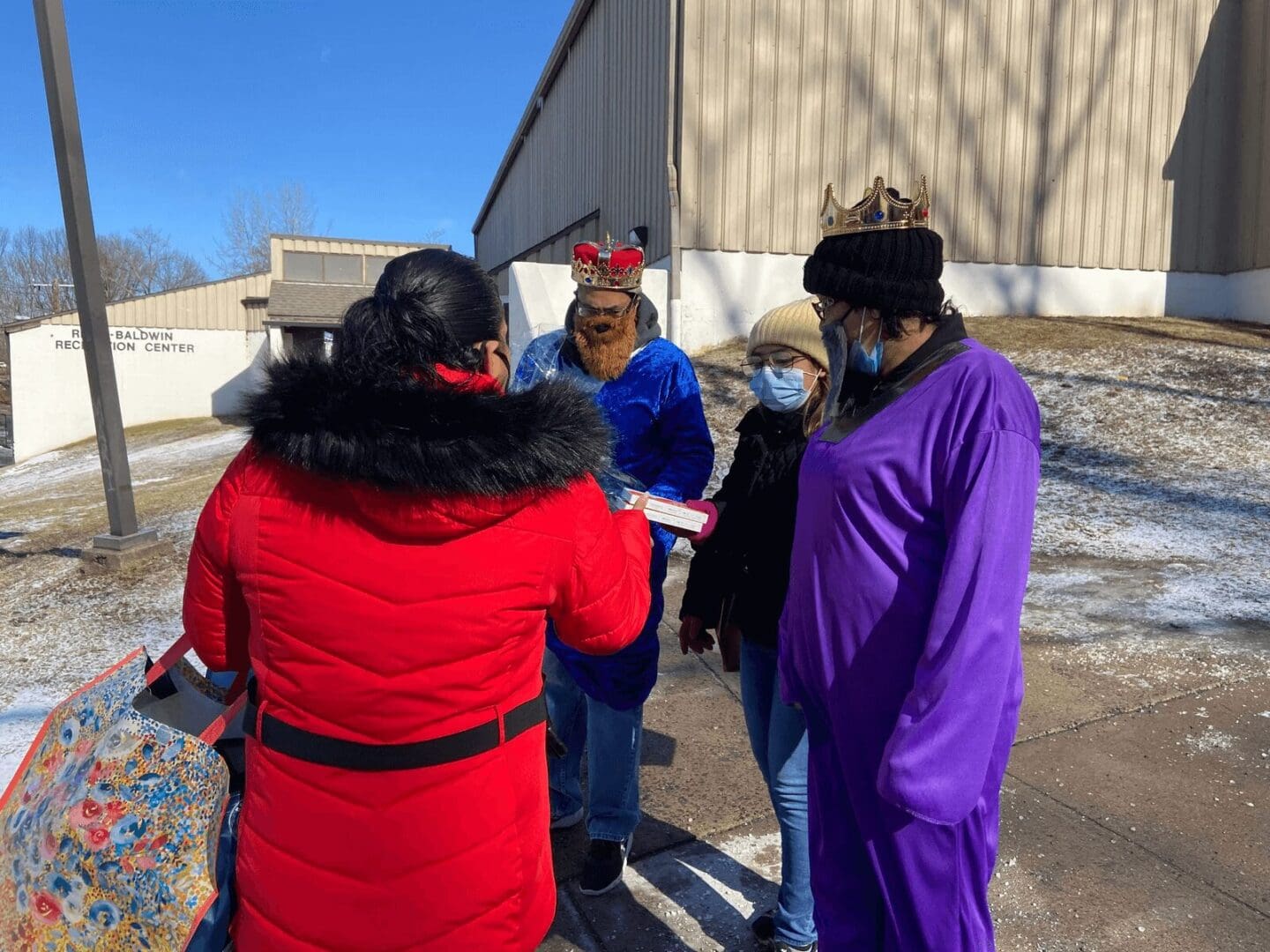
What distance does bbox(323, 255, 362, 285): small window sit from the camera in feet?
99.8

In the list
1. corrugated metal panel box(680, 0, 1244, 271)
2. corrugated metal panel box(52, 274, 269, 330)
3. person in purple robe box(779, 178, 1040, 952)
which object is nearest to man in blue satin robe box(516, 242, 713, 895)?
person in purple robe box(779, 178, 1040, 952)

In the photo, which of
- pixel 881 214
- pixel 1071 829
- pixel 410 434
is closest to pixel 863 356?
pixel 881 214

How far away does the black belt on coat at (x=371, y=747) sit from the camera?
1341 mm

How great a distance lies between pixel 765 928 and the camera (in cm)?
241

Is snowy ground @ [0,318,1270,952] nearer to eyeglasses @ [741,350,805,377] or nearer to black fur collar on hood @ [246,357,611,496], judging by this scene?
eyeglasses @ [741,350,805,377]

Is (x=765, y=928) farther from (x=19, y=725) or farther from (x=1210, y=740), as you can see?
(x=19, y=725)

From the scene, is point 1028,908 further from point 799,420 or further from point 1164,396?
point 1164,396

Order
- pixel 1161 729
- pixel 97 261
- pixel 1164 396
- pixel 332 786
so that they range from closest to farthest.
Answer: pixel 332 786
pixel 1161 729
pixel 97 261
pixel 1164 396

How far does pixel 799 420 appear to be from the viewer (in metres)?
2.42

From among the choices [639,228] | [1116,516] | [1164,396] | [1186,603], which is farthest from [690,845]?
[639,228]

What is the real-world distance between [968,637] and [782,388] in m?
1.13

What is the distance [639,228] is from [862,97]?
147 inches

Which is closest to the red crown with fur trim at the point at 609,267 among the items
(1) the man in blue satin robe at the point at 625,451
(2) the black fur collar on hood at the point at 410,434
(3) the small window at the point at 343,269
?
(1) the man in blue satin robe at the point at 625,451

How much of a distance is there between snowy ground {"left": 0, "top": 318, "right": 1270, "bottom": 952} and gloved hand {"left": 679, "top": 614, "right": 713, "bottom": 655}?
0.74m
